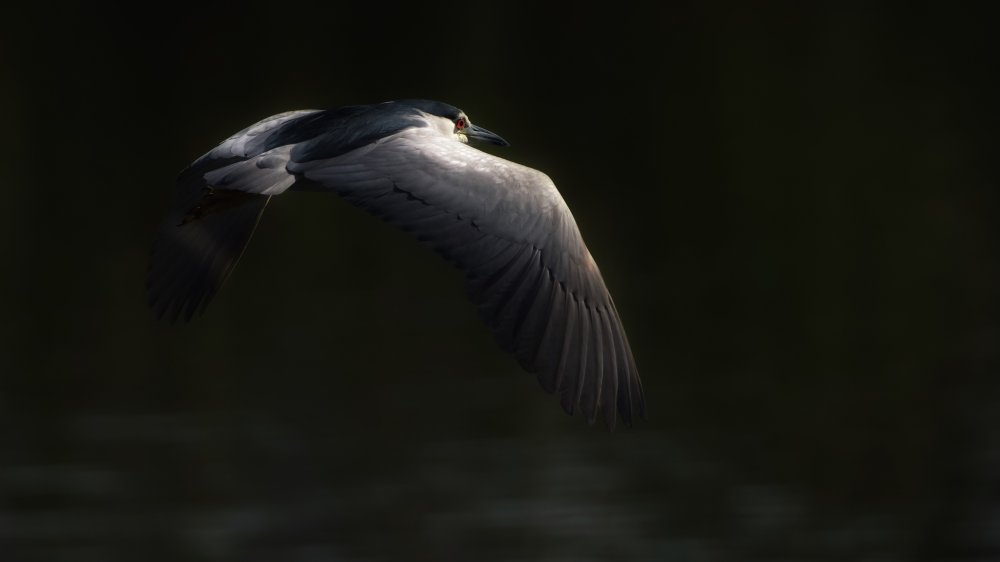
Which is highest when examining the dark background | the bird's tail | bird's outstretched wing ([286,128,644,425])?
bird's outstretched wing ([286,128,644,425])

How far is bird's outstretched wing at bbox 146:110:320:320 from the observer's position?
217 inches

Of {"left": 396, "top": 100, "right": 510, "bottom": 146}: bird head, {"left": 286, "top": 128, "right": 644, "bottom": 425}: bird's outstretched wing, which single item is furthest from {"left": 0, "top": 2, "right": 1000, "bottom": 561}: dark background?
{"left": 286, "top": 128, "right": 644, "bottom": 425}: bird's outstretched wing

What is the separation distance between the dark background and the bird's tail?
1030mm

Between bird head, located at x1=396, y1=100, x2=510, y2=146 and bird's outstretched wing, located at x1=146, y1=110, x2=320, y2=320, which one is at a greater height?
bird head, located at x1=396, y1=100, x2=510, y2=146

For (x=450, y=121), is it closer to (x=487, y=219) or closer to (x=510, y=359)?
(x=487, y=219)

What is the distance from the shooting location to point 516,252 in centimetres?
450

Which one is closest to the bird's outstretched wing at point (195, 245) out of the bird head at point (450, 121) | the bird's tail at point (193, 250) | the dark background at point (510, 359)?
the bird's tail at point (193, 250)

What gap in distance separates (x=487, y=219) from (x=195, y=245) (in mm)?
1447

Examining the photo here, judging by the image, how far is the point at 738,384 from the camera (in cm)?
694

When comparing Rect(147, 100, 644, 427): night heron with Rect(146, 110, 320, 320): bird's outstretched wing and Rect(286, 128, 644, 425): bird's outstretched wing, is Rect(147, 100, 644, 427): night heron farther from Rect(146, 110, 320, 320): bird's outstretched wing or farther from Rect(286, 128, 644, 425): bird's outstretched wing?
Rect(146, 110, 320, 320): bird's outstretched wing

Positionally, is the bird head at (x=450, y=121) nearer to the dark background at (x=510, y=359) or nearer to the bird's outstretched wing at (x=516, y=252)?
the bird's outstretched wing at (x=516, y=252)

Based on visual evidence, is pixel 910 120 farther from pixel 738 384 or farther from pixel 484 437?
pixel 484 437

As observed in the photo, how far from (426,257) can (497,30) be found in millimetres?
3674

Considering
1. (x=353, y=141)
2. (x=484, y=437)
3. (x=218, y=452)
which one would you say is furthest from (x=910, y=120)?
(x=353, y=141)
